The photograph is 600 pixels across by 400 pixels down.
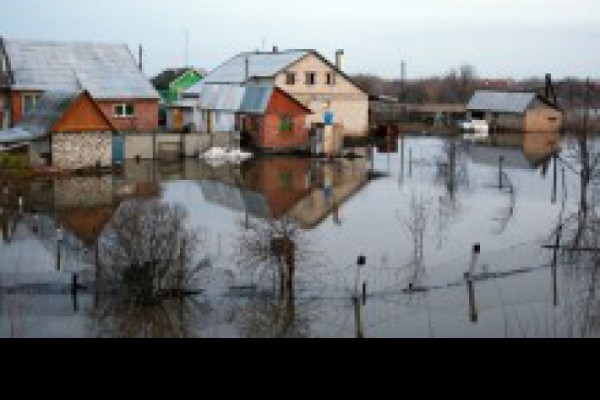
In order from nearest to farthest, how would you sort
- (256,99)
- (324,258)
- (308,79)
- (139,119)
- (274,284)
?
1. (274,284)
2. (324,258)
3. (256,99)
4. (139,119)
5. (308,79)

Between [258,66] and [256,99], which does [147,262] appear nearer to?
[256,99]

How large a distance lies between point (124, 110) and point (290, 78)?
7.81 metres

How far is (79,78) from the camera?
30.2 metres

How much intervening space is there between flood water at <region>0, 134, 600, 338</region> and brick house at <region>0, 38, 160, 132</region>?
860 cm

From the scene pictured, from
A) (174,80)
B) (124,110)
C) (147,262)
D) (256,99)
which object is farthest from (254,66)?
(147,262)

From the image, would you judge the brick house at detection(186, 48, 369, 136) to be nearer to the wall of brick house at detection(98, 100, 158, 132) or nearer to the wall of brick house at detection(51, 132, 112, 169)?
the wall of brick house at detection(98, 100, 158, 132)

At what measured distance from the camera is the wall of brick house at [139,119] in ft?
100

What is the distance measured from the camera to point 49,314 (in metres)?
9.01

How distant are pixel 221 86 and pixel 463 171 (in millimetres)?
14044

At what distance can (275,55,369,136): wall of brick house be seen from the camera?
34781 mm
